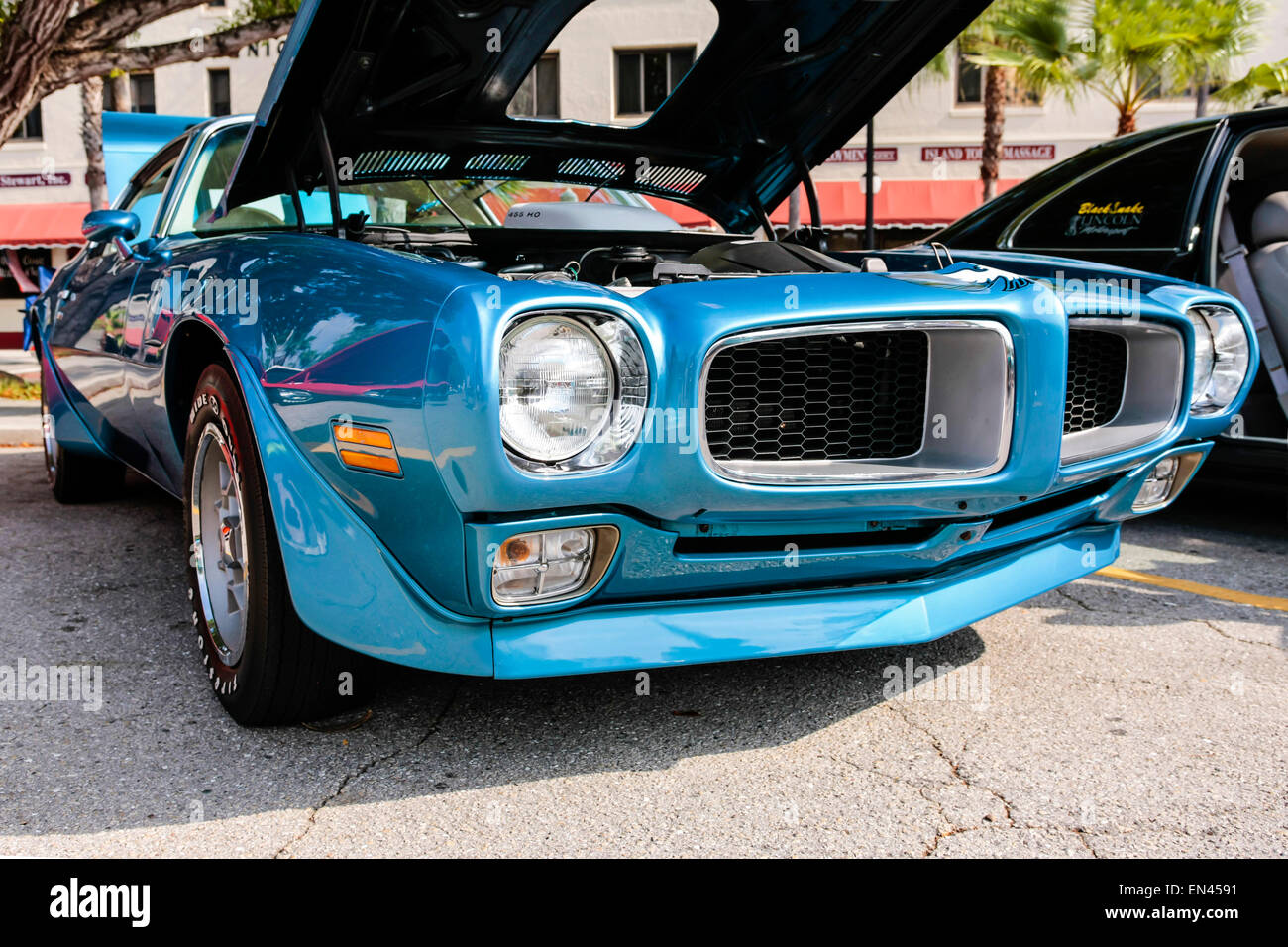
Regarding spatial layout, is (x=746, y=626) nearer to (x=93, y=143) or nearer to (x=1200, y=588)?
(x=1200, y=588)

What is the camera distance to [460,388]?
1860 millimetres

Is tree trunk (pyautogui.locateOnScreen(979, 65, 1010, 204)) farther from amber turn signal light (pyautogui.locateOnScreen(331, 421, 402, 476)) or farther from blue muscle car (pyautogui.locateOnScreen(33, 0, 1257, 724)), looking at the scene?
amber turn signal light (pyautogui.locateOnScreen(331, 421, 402, 476))

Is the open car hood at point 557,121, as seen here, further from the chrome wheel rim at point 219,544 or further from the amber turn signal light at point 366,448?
the amber turn signal light at point 366,448

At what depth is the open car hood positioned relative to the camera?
8.51 ft

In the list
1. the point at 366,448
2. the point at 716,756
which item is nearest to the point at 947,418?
the point at 716,756

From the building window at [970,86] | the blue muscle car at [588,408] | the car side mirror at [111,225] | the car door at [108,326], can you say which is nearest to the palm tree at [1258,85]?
the building window at [970,86]

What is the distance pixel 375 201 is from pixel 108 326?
929 millimetres

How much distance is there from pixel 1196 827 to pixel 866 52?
218 cm

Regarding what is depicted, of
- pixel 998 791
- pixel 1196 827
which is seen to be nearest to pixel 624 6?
pixel 998 791

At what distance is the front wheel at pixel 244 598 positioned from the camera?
2.27 metres

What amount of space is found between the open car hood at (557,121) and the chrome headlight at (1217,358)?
102cm

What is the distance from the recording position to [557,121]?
330 cm

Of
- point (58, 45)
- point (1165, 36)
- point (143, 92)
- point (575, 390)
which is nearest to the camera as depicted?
point (575, 390)

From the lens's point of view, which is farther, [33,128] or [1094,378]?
[33,128]
